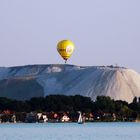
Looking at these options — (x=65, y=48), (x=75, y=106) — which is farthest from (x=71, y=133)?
(x=75, y=106)

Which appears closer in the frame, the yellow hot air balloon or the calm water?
the calm water

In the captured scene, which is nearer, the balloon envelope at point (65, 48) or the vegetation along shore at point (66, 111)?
the balloon envelope at point (65, 48)

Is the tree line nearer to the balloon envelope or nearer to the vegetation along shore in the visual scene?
the vegetation along shore

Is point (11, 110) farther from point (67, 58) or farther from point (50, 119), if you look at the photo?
point (67, 58)

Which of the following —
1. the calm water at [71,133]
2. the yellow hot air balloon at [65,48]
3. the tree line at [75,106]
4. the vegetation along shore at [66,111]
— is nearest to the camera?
the calm water at [71,133]

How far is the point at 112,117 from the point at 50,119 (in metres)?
8.96

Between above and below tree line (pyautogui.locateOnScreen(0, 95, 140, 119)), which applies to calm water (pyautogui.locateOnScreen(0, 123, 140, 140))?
below

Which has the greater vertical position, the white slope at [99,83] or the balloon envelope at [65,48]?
the white slope at [99,83]

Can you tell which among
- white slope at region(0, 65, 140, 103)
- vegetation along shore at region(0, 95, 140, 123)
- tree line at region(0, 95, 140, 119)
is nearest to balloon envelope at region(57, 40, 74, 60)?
vegetation along shore at region(0, 95, 140, 123)

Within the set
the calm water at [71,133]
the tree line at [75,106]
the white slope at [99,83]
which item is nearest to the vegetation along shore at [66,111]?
the tree line at [75,106]

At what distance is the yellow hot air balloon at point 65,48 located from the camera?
78375 mm

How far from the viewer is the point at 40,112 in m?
126

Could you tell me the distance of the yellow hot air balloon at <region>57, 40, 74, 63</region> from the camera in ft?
257

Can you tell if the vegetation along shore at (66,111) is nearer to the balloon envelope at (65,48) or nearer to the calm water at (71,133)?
the calm water at (71,133)
